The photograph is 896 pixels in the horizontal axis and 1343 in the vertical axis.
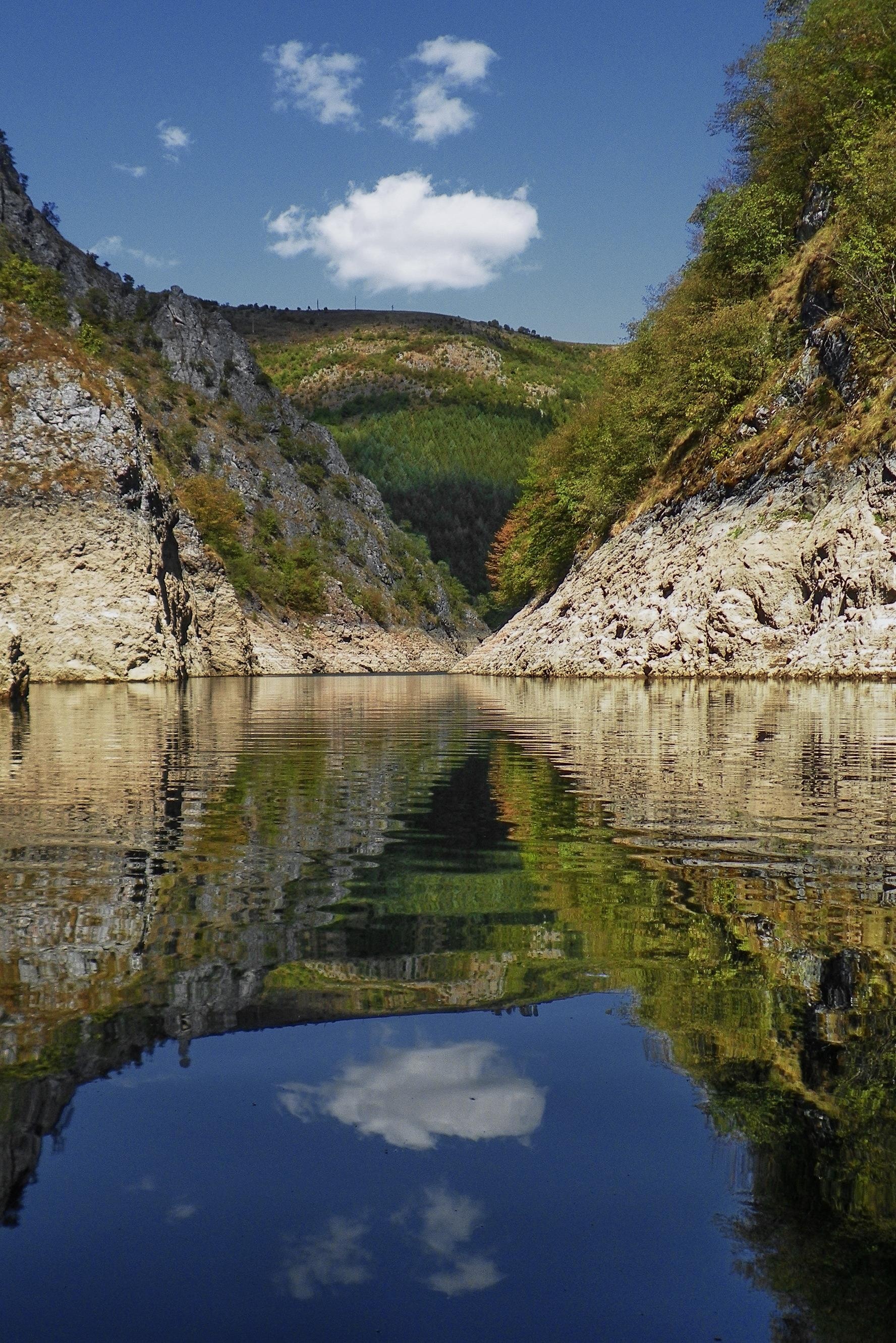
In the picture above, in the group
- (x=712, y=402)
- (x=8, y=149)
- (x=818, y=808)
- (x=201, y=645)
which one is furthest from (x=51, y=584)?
(x=8, y=149)

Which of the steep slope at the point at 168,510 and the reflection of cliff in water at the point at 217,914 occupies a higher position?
the steep slope at the point at 168,510

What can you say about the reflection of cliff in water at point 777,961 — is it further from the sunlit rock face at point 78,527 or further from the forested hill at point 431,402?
the forested hill at point 431,402

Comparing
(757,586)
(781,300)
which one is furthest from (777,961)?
(781,300)

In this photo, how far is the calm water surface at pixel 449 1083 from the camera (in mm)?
1783

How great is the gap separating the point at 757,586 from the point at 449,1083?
28184 mm

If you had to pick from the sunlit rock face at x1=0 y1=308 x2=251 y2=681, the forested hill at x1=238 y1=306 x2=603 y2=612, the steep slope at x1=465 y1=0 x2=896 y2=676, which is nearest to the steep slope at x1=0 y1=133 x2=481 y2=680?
the sunlit rock face at x1=0 y1=308 x2=251 y2=681

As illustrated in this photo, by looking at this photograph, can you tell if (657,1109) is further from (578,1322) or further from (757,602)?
(757,602)

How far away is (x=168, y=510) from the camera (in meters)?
47.7

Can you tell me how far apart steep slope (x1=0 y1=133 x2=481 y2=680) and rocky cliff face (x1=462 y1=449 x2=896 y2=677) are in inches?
720

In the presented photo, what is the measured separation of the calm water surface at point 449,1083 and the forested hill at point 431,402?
115 metres

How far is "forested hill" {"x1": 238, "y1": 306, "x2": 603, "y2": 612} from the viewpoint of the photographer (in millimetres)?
134125

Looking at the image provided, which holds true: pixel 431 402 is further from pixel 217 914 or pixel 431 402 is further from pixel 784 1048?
pixel 784 1048

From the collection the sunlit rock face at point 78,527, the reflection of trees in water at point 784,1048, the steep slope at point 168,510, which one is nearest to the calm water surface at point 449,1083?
the reflection of trees in water at point 784,1048

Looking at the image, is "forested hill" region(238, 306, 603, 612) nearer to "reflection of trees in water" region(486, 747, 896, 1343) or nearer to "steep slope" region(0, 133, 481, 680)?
"steep slope" region(0, 133, 481, 680)
